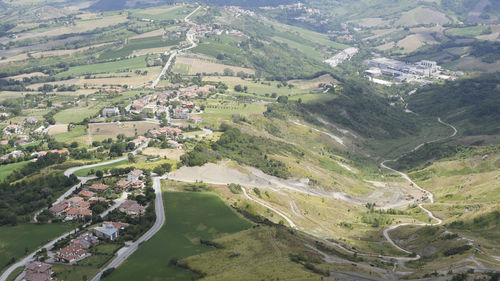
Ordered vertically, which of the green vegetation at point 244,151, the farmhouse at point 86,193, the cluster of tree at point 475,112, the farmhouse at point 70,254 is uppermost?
the farmhouse at point 70,254

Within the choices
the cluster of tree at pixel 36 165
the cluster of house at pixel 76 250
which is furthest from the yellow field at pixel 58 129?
the cluster of house at pixel 76 250

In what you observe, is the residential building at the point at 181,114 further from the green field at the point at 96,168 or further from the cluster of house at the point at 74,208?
the cluster of house at the point at 74,208

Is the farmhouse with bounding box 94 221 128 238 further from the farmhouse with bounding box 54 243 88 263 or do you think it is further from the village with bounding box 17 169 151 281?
the farmhouse with bounding box 54 243 88 263

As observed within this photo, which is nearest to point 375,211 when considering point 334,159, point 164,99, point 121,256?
point 334,159

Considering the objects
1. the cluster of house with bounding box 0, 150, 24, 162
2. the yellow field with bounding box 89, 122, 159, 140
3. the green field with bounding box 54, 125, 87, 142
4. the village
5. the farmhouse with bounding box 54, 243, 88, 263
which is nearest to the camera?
the farmhouse with bounding box 54, 243, 88, 263

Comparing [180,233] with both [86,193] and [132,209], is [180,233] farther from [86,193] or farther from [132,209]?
[86,193]

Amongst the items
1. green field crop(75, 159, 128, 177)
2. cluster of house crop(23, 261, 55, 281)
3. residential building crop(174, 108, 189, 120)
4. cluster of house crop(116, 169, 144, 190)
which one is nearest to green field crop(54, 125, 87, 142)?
green field crop(75, 159, 128, 177)

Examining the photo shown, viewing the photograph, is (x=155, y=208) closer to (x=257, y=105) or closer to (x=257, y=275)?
(x=257, y=275)

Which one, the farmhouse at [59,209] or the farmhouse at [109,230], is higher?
the farmhouse at [109,230]
